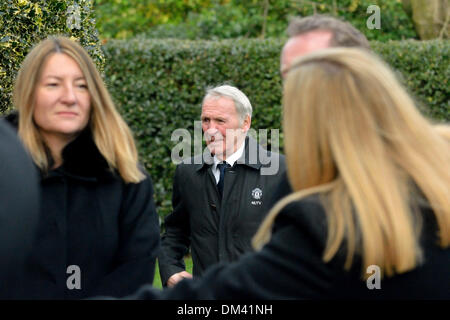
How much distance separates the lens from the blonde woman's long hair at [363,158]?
5.88 ft

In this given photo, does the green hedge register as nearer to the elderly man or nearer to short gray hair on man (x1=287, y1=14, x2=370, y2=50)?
the elderly man

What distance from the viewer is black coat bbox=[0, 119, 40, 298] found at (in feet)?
6.59

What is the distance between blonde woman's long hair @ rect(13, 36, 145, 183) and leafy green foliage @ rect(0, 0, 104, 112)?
61.7 inches

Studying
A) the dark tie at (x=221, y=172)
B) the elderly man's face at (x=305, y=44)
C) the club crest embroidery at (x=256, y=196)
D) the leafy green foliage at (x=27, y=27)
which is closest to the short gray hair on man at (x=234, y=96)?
the dark tie at (x=221, y=172)

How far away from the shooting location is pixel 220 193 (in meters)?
4.72

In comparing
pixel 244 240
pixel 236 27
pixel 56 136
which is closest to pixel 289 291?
pixel 56 136

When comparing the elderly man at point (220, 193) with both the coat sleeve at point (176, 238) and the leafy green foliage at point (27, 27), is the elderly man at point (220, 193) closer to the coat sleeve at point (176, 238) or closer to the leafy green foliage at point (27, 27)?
the coat sleeve at point (176, 238)

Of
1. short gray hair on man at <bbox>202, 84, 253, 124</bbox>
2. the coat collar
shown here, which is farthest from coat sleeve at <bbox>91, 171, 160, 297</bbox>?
short gray hair on man at <bbox>202, 84, 253, 124</bbox>

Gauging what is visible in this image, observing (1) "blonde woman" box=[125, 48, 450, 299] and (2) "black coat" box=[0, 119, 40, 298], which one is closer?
(1) "blonde woman" box=[125, 48, 450, 299]

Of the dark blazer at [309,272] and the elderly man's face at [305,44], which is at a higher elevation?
the elderly man's face at [305,44]

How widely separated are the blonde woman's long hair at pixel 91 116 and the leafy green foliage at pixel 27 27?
61.7 inches

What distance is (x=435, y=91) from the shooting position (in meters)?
8.98
